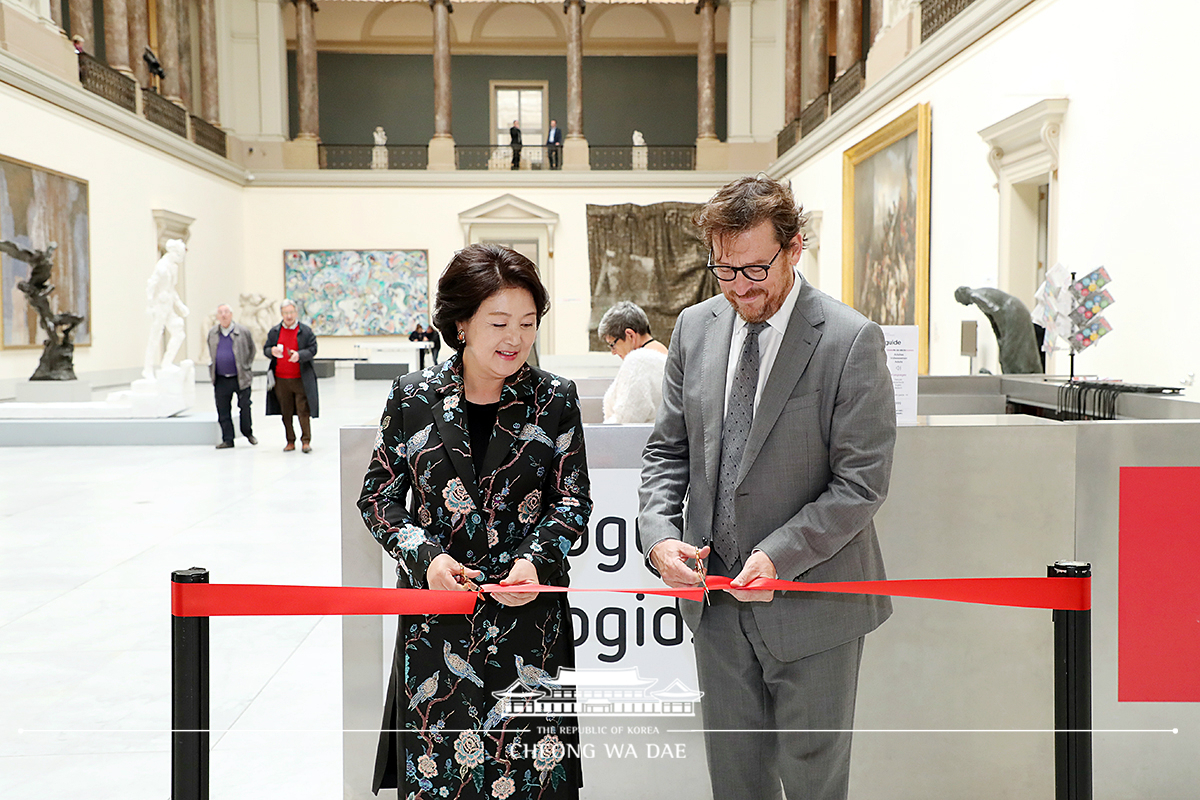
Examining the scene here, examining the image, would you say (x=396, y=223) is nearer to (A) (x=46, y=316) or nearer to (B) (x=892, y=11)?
(A) (x=46, y=316)

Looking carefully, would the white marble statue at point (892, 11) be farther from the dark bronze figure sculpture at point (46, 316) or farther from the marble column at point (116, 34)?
the marble column at point (116, 34)

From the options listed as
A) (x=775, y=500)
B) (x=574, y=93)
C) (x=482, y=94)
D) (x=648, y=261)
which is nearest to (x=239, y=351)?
(x=775, y=500)

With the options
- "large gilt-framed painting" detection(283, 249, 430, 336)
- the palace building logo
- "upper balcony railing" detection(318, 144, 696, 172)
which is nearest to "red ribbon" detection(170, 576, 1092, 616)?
the palace building logo

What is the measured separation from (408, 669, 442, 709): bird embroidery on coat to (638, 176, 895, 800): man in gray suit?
56 centimetres

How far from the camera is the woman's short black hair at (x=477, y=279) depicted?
221 cm

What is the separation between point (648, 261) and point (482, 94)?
10.1 meters

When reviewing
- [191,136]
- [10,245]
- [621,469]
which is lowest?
[621,469]

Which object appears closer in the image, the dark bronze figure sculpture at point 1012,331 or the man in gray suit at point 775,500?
the man in gray suit at point 775,500

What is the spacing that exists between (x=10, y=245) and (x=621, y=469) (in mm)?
13741

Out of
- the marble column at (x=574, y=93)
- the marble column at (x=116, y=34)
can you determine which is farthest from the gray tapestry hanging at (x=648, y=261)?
the marble column at (x=116, y=34)

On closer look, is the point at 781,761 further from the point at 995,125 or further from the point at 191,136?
the point at 191,136

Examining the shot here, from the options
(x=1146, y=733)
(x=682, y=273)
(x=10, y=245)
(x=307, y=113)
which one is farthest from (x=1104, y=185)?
(x=307, y=113)

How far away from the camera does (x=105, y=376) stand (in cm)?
1916

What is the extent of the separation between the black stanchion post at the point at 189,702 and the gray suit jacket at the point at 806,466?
3.21 ft
